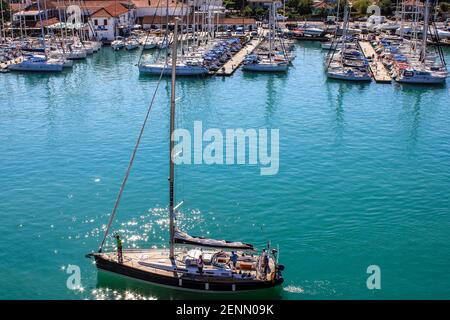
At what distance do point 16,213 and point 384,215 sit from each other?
31.7m

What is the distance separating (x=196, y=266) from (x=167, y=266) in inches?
77.0

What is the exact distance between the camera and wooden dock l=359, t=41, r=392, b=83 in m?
93.8

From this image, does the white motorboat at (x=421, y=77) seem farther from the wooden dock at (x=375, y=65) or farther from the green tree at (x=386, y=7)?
the green tree at (x=386, y=7)

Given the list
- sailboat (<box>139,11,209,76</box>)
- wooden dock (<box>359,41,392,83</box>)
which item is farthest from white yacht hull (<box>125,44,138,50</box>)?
wooden dock (<box>359,41,392,83</box>)

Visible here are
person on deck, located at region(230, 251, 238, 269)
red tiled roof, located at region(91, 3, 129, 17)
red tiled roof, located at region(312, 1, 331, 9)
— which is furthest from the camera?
red tiled roof, located at region(312, 1, 331, 9)

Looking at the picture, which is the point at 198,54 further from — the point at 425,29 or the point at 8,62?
the point at 425,29

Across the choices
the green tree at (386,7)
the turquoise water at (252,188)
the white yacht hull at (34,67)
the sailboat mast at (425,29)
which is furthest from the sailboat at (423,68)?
the white yacht hull at (34,67)

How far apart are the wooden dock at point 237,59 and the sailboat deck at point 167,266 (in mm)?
64178

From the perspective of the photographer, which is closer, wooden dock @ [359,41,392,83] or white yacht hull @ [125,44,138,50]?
wooden dock @ [359,41,392,83]

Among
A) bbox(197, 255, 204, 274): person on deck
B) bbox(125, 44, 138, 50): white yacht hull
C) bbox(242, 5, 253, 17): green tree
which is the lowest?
bbox(197, 255, 204, 274): person on deck

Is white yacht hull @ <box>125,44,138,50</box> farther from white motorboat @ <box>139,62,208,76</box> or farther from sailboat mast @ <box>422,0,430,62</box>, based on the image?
sailboat mast @ <box>422,0,430,62</box>

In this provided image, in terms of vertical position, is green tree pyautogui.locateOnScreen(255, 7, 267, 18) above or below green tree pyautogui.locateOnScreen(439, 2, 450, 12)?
below

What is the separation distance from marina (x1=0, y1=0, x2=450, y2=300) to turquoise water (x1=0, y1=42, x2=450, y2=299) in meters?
0.17

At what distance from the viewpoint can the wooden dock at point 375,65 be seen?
9376 cm
